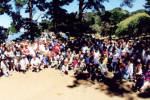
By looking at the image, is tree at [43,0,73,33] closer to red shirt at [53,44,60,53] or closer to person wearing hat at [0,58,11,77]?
red shirt at [53,44,60,53]

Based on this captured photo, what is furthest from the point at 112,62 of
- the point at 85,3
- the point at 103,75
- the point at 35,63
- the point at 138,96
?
the point at 85,3

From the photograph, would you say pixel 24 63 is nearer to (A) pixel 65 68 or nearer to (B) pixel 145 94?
(A) pixel 65 68

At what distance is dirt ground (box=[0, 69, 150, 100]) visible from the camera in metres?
8.42

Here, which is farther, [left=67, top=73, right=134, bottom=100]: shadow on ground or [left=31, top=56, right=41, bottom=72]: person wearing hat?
[left=31, top=56, right=41, bottom=72]: person wearing hat

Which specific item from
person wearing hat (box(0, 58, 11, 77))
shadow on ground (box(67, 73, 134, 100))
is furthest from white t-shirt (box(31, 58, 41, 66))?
shadow on ground (box(67, 73, 134, 100))

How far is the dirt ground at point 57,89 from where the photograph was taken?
842 centimetres

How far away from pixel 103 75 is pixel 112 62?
127 cm

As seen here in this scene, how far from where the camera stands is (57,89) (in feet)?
30.7

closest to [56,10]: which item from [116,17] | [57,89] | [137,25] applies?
[57,89]

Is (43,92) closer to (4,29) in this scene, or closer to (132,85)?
(132,85)

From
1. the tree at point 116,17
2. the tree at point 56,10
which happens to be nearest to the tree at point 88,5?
the tree at point 56,10

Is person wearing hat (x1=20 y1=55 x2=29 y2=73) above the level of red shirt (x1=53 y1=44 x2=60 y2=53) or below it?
below

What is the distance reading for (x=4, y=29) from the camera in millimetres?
23969

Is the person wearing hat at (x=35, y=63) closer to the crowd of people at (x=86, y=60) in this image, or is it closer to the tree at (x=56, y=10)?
the crowd of people at (x=86, y=60)
